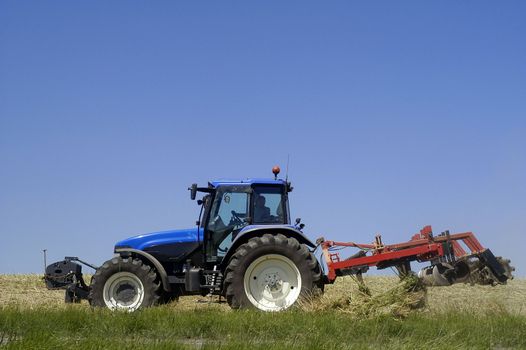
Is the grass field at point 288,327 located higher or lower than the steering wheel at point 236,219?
lower

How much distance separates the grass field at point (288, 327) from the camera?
20.4 feet

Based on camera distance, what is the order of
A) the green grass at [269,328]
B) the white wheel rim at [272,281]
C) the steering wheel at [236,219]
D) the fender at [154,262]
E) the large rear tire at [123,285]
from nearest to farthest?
the green grass at [269,328] < the white wheel rim at [272,281] < the large rear tire at [123,285] < the fender at [154,262] < the steering wheel at [236,219]

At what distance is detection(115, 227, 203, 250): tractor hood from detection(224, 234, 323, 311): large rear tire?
4.38ft

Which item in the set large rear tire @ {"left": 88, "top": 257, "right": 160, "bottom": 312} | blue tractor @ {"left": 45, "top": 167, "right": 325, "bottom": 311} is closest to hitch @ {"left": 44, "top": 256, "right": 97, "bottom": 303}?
blue tractor @ {"left": 45, "top": 167, "right": 325, "bottom": 311}

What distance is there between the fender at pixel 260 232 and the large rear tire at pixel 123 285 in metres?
1.32

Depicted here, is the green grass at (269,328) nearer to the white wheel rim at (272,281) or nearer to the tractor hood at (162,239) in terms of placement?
the white wheel rim at (272,281)

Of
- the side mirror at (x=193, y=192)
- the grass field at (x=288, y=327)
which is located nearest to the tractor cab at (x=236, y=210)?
the side mirror at (x=193, y=192)

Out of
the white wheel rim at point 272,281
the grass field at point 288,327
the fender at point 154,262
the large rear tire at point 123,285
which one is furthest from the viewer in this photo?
the fender at point 154,262

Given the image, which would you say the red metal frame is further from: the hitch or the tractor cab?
the hitch

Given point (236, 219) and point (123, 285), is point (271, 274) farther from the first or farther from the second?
point (123, 285)

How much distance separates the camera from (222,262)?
10891mm

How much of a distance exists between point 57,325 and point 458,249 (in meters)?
8.30

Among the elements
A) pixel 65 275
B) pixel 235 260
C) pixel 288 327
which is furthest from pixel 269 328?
pixel 65 275

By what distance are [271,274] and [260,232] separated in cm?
81
